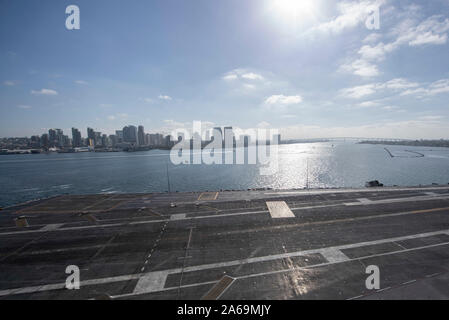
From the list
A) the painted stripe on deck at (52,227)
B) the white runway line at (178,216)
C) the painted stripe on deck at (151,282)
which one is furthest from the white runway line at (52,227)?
the painted stripe on deck at (151,282)

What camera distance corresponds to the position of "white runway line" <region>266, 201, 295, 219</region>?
23.5m

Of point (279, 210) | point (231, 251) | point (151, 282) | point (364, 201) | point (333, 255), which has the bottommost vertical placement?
point (151, 282)

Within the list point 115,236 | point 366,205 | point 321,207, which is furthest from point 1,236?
point 366,205

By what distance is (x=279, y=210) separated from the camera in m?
25.3

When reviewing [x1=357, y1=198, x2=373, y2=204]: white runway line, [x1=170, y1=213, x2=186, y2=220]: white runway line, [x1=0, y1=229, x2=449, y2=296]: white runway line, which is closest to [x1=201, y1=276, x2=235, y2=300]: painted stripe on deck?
[x1=0, y1=229, x2=449, y2=296]: white runway line

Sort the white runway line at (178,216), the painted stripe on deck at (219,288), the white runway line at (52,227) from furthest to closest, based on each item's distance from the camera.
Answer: the white runway line at (178,216), the white runway line at (52,227), the painted stripe on deck at (219,288)

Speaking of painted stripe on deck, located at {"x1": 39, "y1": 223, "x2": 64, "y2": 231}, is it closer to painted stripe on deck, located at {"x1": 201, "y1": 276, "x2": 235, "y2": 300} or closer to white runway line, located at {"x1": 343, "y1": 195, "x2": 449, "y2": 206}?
painted stripe on deck, located at {"x1": 201, "y1": 276, "x2": 235, "y2": 300}

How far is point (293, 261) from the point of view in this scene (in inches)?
569

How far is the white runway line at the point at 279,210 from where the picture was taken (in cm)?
2346

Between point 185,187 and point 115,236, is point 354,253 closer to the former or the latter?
point 115,236

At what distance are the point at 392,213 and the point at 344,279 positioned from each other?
1747cm

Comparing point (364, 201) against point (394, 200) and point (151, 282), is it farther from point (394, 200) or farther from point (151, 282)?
point (151, 282)

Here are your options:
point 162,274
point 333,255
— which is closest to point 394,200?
point 333,255

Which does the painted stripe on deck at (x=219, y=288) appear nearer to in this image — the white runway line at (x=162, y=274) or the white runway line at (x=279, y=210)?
the white runway line at (x=162, y=274)
